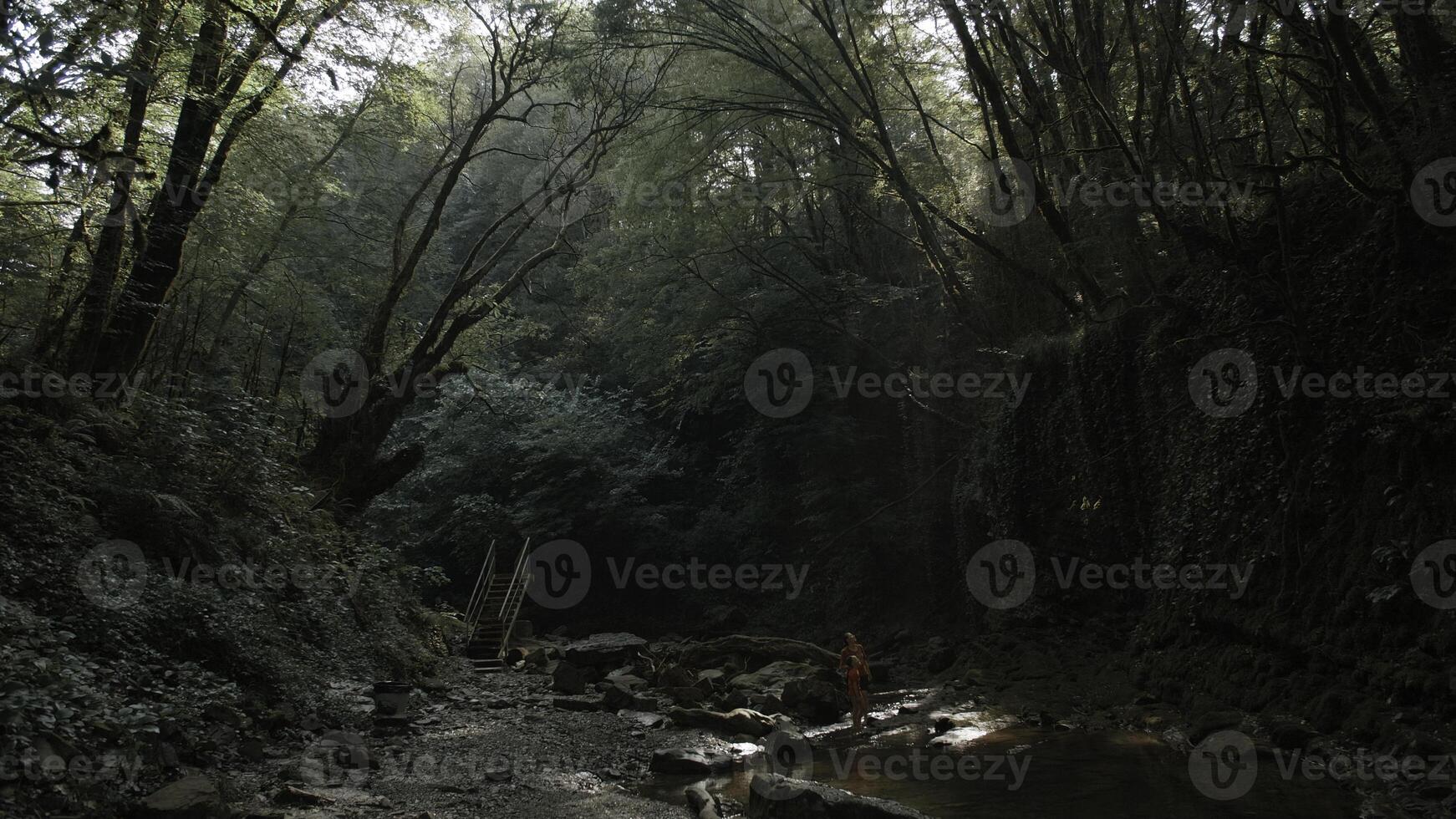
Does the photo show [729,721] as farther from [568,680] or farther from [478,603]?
Result: [478,603]

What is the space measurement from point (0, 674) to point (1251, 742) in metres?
7.87

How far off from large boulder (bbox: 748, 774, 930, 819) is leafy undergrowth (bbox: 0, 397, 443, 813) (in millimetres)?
3434

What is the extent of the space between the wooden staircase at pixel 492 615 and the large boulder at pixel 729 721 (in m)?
5.12

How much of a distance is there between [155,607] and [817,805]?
4.84 metres

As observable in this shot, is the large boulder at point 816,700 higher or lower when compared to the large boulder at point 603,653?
higher

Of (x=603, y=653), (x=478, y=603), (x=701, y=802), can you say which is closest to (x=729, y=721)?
(x=701, y=802)

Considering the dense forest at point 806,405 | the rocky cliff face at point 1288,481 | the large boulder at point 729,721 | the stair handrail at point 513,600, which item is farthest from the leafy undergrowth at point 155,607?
the rocky cliff face at point 1288,481

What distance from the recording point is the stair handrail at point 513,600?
49.4 feet

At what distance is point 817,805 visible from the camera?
5.05 m

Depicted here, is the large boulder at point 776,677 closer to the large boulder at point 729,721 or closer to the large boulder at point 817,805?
the large boulder at point 729,721

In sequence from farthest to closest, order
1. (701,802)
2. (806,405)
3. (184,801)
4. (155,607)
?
(806,405) → (155,607) → (701,802) → (184,801)

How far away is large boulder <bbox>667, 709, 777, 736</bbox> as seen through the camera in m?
8.97

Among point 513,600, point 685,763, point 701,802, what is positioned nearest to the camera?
point 701,802

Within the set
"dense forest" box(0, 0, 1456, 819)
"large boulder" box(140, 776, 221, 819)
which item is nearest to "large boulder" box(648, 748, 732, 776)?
"dense forest" box(0, 0, 1456, 819)
